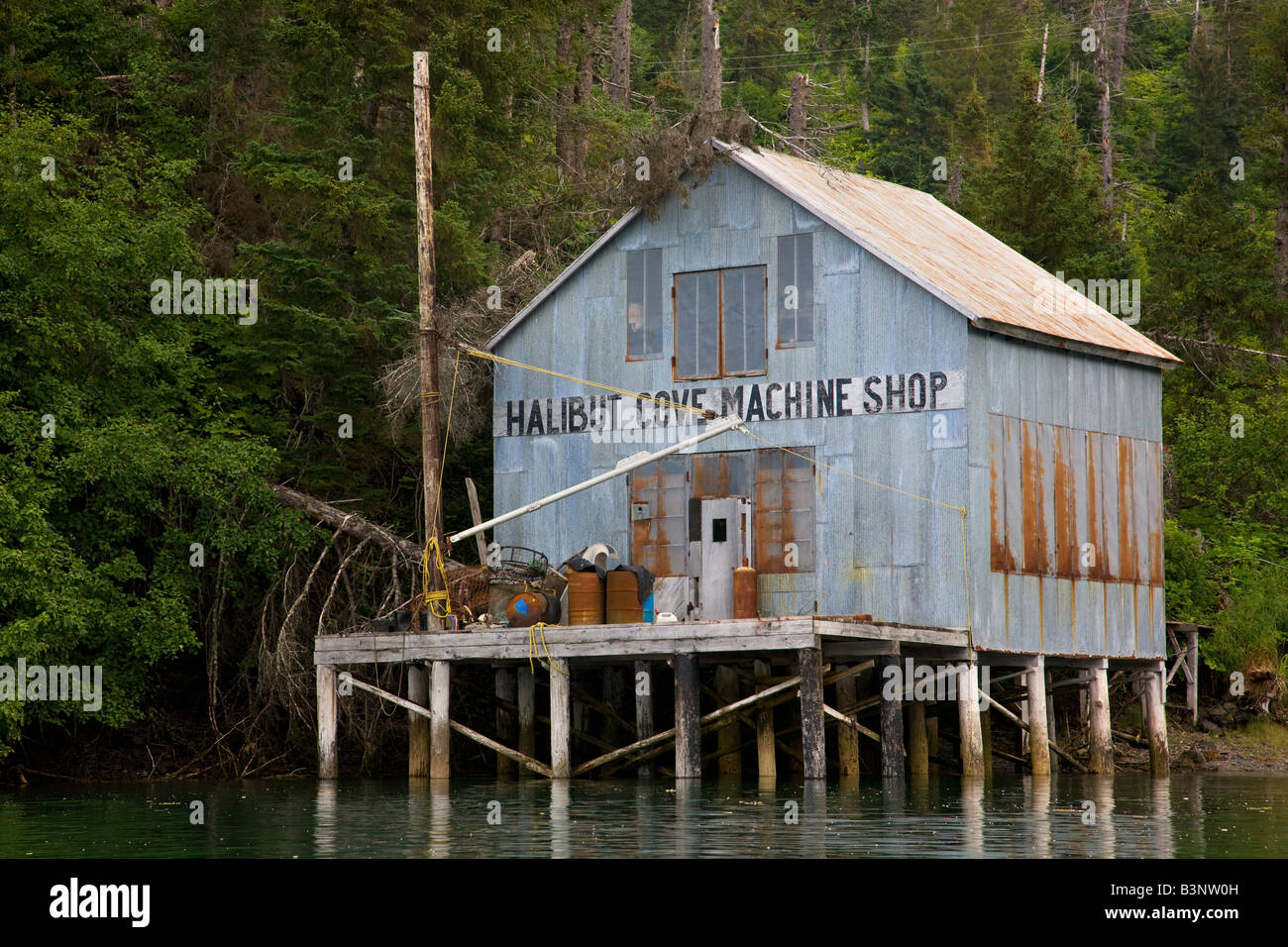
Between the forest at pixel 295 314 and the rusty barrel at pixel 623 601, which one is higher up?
the forest at pixel 295 314

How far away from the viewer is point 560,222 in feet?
136

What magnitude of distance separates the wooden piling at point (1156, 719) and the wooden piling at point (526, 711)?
1042 cm

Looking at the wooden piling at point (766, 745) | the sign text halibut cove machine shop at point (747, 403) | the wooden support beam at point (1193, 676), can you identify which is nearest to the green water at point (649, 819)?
the wooden piling at point (766, 745)

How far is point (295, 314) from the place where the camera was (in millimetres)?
34000

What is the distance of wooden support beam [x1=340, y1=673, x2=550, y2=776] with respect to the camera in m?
29.2

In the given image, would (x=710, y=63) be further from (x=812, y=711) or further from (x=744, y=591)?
(x=812, y=711)

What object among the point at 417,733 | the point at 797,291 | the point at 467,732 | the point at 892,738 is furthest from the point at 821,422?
the point at 417,733

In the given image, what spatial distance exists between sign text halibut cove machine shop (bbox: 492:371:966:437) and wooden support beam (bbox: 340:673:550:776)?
4.79 metres

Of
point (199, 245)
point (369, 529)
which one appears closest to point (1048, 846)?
point (369, 529)

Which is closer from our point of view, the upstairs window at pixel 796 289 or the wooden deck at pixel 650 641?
the wooden deck at pixel 650 641

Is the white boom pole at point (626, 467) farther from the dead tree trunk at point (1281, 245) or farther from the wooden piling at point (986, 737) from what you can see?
the dead tree trunk at point (1281, 245)

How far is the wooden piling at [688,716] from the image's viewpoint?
89.4 feet

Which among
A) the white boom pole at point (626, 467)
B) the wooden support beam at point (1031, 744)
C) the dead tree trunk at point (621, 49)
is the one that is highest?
the dead tree trunk at point (621, 49)
